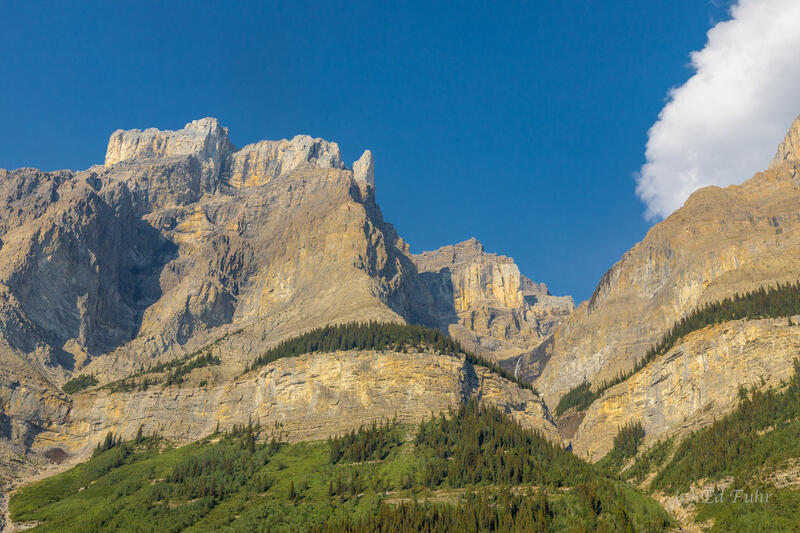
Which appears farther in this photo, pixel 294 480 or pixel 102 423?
pixel 102 423

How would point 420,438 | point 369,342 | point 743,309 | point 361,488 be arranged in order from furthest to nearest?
point 369,342, point 743,309, point 420,438, point 361,488

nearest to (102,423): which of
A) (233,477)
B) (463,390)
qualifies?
(233,477)

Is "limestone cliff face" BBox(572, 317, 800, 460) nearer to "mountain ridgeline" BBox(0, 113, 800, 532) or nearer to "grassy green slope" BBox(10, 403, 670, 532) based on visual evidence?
"mountain ridgeline" BBox(0, 113, 800, 532)

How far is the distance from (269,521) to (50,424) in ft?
328

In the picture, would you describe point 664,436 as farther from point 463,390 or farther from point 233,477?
point 233,477

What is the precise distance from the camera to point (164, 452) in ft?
550

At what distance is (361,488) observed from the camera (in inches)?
4968

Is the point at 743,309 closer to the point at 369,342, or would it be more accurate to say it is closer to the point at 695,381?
the point at 695,381

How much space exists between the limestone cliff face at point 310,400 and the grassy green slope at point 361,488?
8.40m

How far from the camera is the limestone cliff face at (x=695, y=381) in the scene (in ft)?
461

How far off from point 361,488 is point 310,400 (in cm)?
4572

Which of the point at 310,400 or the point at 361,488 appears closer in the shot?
the point at 361,488

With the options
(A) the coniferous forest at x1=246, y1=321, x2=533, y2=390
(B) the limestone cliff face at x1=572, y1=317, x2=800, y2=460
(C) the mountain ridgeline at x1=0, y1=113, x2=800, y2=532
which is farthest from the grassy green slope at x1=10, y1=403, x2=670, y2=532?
(B) the limestone cliff face at x1=572, y1=317, x2=800, y2=460

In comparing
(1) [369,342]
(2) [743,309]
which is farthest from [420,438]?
(2) [743,309]
